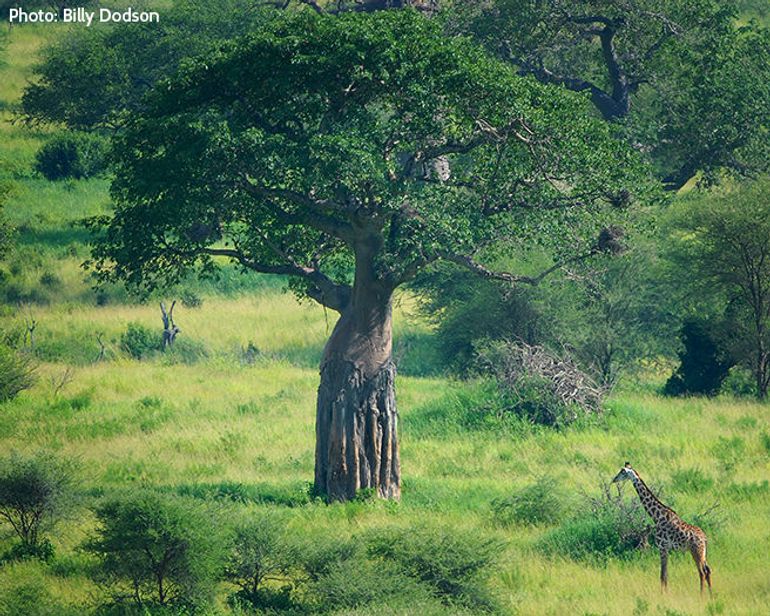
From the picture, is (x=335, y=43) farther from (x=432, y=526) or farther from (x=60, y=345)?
(x=60, y=345)

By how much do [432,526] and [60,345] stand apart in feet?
65.7

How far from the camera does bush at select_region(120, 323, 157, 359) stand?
36781mm

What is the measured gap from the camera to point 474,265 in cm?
2173

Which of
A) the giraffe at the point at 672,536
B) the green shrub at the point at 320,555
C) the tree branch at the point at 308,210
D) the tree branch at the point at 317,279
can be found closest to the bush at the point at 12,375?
the tree branch at the point at 317,279

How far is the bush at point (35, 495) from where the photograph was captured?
1891cm

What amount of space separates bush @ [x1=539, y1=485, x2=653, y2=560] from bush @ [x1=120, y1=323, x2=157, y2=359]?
19.1 meters

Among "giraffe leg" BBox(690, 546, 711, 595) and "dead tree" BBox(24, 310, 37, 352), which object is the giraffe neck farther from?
"dead tree" BBox(24, 310, 37, 352)

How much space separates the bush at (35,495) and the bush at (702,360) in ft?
57.9

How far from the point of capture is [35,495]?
19.2m

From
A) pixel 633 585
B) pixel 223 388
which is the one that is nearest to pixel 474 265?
pixel 633 585

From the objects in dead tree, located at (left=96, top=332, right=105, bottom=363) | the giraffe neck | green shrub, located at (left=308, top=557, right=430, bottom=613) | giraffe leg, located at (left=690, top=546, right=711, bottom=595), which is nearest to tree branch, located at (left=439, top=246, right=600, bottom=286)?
the giraffe neck

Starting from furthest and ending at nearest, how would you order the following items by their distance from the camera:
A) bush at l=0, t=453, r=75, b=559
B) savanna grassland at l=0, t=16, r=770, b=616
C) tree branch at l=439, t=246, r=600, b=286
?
1. tree branch at l=439, t=246, r=600, b=286
2. bush at l=0, t=453, r=75, b=559
3. savanna grassland at l=0, t=16, r=770, b=616

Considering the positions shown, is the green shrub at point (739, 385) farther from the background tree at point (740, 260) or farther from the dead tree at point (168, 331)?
the dead tree at point (168, 331)

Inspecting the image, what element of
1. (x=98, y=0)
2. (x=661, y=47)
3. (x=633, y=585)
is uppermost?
(x=98, y=0)
